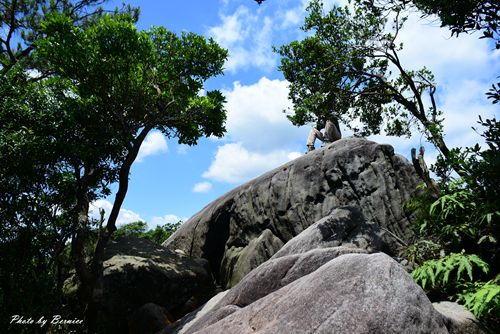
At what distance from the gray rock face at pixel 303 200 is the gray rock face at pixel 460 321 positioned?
7.51 metres

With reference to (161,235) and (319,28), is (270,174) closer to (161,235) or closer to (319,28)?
(319,28)

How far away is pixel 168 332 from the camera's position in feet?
33.8

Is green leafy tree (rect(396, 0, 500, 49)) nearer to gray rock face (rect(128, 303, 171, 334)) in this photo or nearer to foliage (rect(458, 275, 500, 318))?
foliage (rect(458, 275, 500, 318))

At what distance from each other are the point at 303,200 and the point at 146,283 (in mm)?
6591

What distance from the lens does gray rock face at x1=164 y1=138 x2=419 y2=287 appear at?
1457 cm

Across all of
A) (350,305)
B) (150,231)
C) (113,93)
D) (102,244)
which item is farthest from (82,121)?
(150,231)

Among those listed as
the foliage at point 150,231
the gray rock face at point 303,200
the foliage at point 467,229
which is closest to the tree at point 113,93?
the gray rock face at point 303,200

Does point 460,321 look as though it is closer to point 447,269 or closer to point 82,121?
point 447,269

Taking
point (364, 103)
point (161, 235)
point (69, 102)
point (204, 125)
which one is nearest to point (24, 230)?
point (69, 102)

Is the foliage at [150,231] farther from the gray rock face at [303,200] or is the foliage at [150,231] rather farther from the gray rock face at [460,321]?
the gray rock face at [460,321]

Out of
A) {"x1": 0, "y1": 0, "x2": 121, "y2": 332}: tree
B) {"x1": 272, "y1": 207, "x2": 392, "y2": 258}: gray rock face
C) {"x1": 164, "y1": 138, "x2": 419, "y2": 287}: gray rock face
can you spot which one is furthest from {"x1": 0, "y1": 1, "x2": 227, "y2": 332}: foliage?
{"x1": 272, "y1": 207, "x2": 392, "y2": 258}: gray rock face

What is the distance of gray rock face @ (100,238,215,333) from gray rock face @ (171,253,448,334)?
747 cm

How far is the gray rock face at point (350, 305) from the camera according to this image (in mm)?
4781

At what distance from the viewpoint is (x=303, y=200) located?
15.5 m
